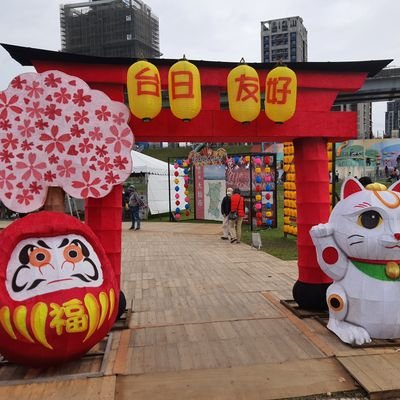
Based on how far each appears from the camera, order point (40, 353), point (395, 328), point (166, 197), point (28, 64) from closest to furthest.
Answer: point (40, 353), point (395, 328), point (28, 64), point (166, 197)

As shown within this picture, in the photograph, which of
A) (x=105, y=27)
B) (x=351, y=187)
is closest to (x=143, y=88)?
(x=351, y=187)

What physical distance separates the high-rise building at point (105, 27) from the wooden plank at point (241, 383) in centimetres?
10111

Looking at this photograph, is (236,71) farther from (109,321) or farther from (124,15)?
(124,15)

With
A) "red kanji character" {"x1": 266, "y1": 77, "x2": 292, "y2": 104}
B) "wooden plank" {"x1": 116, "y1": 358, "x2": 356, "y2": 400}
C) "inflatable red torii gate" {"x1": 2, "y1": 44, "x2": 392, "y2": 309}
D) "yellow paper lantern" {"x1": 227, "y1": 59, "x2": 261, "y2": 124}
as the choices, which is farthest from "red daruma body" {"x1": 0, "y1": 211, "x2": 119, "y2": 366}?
"red kanji character" {"x1": 266, "y1": 77, "x2": 292, "y2": 104}

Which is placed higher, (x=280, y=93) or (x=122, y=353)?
(x=280, y=93)

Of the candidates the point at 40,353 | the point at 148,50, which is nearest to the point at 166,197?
the point at 40,353

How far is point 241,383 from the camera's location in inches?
154

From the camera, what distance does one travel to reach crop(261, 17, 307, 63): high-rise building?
10572cm

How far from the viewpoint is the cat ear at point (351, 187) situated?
4.84 m

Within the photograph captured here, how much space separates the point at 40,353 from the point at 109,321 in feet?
2.39

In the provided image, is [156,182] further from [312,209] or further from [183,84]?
[183,84]

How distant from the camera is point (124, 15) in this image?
99.4 metres

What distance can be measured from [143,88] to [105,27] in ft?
345

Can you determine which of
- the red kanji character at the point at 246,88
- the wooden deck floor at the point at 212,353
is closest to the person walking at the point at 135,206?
the wooden deck floor at the point at 212,353
